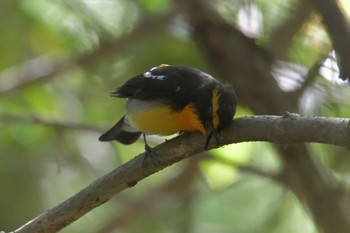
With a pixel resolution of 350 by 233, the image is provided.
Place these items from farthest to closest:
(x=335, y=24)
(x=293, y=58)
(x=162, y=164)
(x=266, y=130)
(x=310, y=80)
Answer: (x=293, y=58), (x=310, y=80), (x=162, y=164), (x=266, y=130), (x=335, y=24)

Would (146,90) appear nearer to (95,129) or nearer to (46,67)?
(95,129)

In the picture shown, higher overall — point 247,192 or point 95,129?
point 95,129

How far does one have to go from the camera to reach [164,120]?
2.71 m

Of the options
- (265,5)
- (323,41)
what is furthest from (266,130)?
(265,5)

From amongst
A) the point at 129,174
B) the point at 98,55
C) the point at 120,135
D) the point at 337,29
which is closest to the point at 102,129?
the point at 98,55

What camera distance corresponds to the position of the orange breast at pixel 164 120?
256cm

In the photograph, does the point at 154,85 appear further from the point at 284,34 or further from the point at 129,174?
the point at 284,34

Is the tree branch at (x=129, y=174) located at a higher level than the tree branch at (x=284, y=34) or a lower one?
higher

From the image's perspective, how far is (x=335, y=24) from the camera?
1.21m

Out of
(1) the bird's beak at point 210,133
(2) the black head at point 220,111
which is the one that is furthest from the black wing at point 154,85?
(1) the bird's beak at point 210,133

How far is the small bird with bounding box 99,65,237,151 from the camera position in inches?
97.6

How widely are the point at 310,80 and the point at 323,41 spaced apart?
56 cm

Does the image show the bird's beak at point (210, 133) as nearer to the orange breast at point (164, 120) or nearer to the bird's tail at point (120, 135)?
the orange breast at point (164, 120)

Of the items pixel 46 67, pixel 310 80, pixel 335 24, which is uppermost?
pixel 335 24
